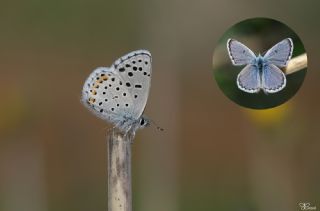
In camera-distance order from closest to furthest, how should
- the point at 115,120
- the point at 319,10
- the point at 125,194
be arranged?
the point at 125,194 < the point at 115,120 < the point at 319,10

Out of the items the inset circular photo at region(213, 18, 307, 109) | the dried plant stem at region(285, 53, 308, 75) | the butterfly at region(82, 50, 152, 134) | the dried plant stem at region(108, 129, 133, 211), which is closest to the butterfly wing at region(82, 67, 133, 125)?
the butterfly at region(82, 50, 152, 134)

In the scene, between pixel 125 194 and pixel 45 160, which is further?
pixel 45 160

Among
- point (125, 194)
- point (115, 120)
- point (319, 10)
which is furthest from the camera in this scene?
point (319, 10)

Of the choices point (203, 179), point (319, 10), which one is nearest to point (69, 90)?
point (203, 179)

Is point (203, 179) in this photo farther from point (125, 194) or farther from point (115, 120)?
point (125, 194)

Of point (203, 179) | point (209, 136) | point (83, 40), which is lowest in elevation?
point (203, 179)

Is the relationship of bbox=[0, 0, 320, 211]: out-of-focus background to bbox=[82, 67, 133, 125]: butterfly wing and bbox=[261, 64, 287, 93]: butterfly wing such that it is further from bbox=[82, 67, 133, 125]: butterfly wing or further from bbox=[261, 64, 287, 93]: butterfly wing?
bbox=[82, 67, 133, 125]: butterfly wing

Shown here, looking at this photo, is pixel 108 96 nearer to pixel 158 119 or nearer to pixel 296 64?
pixel 158 119

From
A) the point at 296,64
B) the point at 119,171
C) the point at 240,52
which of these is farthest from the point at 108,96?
the point at 296,64
